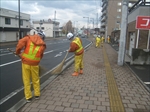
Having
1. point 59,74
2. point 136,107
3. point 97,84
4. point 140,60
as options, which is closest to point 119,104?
point 136,107

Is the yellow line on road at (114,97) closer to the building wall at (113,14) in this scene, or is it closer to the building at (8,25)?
the building at (8,25)

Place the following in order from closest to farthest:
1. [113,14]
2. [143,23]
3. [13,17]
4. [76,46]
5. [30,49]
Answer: [30,49], [143,23], [76,46], [13,17], [113,14]

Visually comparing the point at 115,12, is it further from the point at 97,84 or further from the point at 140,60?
the point at 97,84

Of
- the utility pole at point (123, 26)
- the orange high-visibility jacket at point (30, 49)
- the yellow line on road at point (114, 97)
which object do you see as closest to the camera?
the yellow line on road at point (114, 97)

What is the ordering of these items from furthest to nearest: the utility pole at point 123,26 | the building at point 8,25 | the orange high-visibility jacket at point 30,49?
the building at point 8,25
the utility pole at point 123,26
the orange high-visibility jacket at point 30,49

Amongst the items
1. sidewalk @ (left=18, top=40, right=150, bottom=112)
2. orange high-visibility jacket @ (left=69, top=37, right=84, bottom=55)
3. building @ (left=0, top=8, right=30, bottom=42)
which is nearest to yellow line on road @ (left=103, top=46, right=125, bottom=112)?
sidewalk @ (left=18, top=40, right=150, bottom=112)

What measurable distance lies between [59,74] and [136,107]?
3584 millimetres

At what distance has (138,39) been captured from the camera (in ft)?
33.9

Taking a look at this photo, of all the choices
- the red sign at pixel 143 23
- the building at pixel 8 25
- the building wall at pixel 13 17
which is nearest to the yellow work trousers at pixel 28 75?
the red sign at pixel 143 23

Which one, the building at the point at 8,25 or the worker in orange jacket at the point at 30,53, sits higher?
the building at the point at 8,25

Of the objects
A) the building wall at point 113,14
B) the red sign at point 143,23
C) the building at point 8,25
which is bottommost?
the red sign at point 143,23

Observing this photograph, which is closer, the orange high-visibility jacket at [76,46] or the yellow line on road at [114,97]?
the yellow line on road at [114,97]

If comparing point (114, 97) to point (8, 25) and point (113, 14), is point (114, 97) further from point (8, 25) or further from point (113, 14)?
point (113, 14)

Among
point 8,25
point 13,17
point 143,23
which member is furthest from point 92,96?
point 13,17
